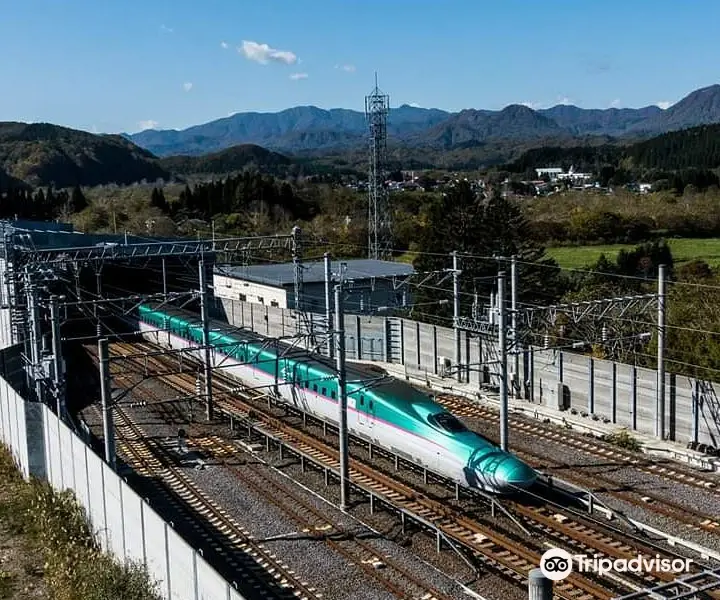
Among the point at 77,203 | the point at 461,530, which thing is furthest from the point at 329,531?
the point at 77,203

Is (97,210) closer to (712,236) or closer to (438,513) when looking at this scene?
(712,236)

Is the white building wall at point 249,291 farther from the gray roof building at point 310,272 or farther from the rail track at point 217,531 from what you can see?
the rail track at point 217,531

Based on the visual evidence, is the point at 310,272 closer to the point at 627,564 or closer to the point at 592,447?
the point at 592,447

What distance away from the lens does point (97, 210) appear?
263 ft

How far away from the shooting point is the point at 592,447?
2161cm

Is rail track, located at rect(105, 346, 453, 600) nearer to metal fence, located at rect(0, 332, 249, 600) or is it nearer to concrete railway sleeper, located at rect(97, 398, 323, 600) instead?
concrete railway sleeper, located at rect(97, 398, 323, 600)

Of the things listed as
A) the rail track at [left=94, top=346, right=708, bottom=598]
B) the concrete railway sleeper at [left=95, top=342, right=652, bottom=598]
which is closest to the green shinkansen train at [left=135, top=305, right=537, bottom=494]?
the rail track at [left=94, top=346, right=708, bottom=598]

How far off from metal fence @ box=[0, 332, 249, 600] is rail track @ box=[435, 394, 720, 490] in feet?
38.9

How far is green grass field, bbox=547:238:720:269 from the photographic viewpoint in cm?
5728

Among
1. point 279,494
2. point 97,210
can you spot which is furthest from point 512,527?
point 97,210

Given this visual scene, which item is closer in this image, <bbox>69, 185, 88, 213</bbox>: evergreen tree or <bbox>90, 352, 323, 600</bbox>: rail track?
<bbox>90, 352, 323, 600</bbox>: rail track

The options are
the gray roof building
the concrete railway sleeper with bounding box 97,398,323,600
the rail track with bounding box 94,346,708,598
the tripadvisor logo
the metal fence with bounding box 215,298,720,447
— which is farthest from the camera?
the gray roof building

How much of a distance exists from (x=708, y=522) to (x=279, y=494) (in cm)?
888

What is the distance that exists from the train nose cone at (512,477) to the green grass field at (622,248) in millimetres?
39017
